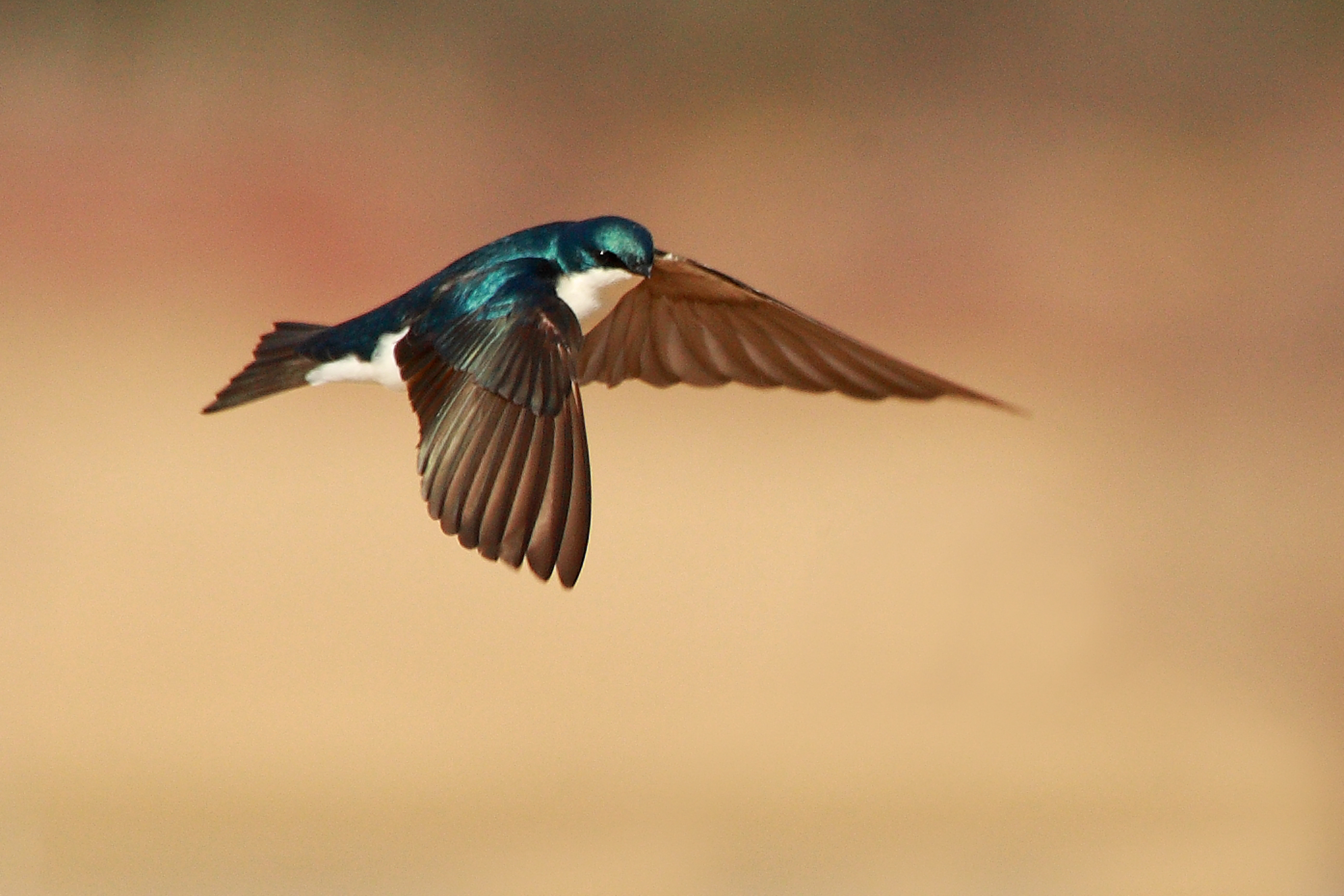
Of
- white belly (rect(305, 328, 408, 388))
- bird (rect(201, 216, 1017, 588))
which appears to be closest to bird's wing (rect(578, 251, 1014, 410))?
bird (rect(201, 216, 1017, 588))

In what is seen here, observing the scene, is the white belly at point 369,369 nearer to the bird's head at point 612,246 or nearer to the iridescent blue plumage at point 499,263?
the iridescent blue plumage at point 499,263

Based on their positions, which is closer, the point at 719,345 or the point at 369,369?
the point at 369,369

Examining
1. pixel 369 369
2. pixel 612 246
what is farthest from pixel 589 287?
pixel 369 369

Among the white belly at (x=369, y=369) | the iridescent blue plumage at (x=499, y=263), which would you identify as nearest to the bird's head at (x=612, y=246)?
the iridescent blue plumage at (x=499, y=263)

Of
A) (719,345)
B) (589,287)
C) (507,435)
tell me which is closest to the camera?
(507,435)

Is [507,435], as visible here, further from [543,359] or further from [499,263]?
[499,263]

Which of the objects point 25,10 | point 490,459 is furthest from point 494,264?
point 25,10

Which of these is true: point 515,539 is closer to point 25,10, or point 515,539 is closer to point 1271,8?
point 25,10

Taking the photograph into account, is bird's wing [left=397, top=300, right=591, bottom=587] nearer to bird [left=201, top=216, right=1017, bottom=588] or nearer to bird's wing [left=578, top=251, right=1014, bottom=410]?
bird [left=201, top=216, right=1017, bottom=588]
